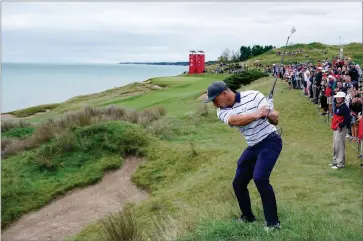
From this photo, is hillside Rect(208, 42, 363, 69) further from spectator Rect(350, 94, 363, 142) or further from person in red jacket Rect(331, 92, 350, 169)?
person in red jacket Rect(331, 92, 350, 169)

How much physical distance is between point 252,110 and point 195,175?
25.8ft

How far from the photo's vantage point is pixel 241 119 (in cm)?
531

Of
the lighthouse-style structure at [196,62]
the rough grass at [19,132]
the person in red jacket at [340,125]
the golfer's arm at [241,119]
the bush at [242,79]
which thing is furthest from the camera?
the lighthouse-style structure at [196,62]

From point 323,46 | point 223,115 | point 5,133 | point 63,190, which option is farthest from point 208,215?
point 323,46

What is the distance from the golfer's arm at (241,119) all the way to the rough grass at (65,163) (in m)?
9.80

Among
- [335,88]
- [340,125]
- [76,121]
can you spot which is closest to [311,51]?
[335,88]

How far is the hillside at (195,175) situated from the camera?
19.8 ft

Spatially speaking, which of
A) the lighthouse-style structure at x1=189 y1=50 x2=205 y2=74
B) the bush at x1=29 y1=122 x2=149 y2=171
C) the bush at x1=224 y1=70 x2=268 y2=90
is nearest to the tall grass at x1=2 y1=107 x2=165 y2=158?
the bush at x1=29 y1=122 x2=149 y2=171

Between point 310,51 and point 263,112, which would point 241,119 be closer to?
point 263,112

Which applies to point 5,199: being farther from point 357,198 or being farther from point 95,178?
point 357,198

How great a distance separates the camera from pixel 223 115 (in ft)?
18.3

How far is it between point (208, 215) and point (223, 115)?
1.79 m

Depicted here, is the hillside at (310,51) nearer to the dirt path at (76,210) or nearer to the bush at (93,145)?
the bush at (93,145)

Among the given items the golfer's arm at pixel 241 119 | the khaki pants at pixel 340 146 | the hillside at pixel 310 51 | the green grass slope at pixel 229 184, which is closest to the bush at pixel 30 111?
the green grass slope at pixel 229 184
